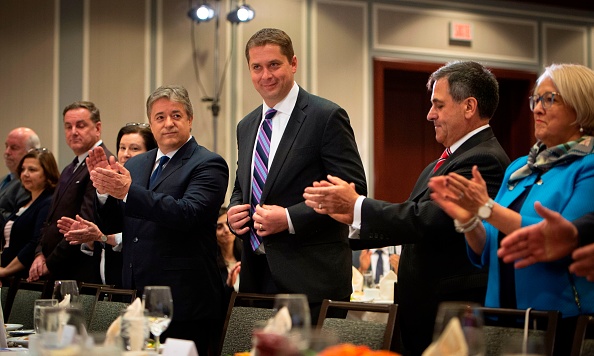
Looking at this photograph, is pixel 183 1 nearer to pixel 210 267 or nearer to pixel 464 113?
pixel 210 267

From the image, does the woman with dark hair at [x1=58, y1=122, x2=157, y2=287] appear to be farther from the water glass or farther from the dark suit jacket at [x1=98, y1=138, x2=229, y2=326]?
the water glass

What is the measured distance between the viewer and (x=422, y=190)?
267cm

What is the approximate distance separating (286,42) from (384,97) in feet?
16.2

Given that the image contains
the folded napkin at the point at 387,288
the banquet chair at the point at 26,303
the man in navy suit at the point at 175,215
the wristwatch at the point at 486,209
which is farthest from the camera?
the folded napkin at the point at 387,288

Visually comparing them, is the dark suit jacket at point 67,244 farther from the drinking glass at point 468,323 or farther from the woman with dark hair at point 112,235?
the drinking glass at point 468,323

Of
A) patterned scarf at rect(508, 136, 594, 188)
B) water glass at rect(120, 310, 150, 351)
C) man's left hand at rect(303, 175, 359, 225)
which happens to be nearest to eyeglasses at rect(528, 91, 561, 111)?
patterned scarf at rect(508, 136, 594, 188)

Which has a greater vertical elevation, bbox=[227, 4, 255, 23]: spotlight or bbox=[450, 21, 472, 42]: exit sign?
bbox=[450, 21, 472, 42]: exit sign

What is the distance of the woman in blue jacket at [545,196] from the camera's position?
209 cm

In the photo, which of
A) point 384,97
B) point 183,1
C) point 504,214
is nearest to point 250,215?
point 504,214

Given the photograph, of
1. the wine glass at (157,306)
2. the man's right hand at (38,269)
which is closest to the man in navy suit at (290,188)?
the wine glass at (157,306)

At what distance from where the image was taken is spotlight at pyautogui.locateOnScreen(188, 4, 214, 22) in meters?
6.56

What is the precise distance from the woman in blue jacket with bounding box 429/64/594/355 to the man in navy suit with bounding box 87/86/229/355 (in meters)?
1.32

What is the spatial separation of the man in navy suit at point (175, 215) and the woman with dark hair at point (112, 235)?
1.11ft

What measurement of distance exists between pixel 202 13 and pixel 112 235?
3011mm
